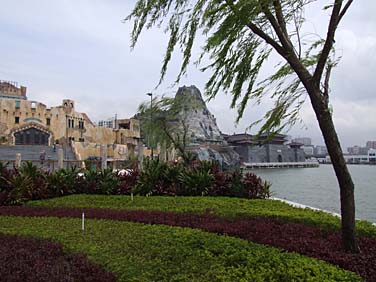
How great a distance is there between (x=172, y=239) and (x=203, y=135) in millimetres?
59881

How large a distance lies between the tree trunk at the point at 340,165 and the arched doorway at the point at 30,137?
33.2 m

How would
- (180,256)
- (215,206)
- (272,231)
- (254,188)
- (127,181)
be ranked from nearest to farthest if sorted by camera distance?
(180,256) → (272,231) → (215,206) → (254,188) → (127,181)

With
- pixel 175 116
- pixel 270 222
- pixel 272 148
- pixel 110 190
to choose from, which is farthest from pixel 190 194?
pixel 272 148

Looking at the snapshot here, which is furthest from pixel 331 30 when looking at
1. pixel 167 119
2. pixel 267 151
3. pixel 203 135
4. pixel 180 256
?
pixel 267 151

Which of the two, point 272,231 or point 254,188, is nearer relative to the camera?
point 272,231

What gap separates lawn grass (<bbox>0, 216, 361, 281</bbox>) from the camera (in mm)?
3023

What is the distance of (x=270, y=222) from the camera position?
560cm

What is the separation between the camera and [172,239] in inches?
172

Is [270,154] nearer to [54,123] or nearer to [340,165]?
[54,123]

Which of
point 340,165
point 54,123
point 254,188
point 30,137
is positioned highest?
point 54,123

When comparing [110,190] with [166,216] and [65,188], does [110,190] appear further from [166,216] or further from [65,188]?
[166,216]

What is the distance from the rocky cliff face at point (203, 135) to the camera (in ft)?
57.4

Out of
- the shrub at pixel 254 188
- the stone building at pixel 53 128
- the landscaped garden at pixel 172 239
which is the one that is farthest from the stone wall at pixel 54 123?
the shrub at pixel 254 188

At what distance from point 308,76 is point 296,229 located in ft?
7.39
